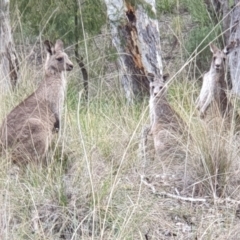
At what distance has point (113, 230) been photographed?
4461 millimetres

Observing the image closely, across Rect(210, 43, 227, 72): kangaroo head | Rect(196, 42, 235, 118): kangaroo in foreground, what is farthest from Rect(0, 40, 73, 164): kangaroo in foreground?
Rect(210, 43, 227, 72): kangaroo head

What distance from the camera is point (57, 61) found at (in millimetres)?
7391

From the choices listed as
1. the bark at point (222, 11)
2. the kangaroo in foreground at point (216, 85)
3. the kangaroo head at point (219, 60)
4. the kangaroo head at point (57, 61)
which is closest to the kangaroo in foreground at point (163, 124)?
the kangaroo in foreground at point (216, 85)

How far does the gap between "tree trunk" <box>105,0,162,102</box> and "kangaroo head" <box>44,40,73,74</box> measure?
4.38 feet

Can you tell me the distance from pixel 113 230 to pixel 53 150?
1.60 m

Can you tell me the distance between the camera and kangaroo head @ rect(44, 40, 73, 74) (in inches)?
289

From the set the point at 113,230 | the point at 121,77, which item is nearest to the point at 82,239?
the point at 113,230

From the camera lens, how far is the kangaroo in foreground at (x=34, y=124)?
19.4 ft

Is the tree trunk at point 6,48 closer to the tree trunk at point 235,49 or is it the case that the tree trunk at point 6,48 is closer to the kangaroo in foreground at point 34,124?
the kangaroo in foreground at point 34,124

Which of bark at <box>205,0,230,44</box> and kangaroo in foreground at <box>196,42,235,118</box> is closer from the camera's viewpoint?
kangaroo in foreground at <box>196,42,235,118</box>

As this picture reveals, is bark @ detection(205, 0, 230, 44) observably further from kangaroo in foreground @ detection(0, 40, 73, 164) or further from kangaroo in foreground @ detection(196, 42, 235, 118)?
kangaroo in foreground @ detection(0, 40, 73, 164)

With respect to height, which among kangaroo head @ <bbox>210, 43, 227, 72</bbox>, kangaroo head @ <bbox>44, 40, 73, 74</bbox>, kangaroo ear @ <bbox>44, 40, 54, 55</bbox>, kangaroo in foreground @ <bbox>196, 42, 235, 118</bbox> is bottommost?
kangaroo in foreground @ <bbox>196, 42, 235, 118</bbox>

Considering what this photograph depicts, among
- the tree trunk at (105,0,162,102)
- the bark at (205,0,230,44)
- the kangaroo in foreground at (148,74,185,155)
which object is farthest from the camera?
the bark at (205,0,230,44)

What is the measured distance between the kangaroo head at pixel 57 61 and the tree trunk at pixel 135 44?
4.38 ft
